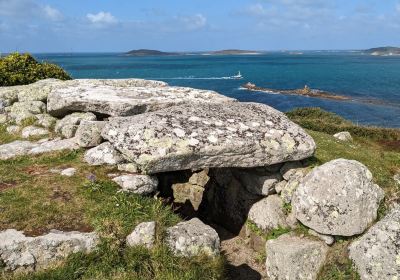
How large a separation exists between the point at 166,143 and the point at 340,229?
20.1 feet

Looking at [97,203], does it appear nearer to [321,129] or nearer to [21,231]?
[21,231]

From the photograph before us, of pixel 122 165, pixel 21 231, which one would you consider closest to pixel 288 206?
pixel 122 165

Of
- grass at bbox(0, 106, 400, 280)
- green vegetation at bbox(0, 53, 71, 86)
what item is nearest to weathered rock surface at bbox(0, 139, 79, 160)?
grass at bbox(0, 106, 400, 280)

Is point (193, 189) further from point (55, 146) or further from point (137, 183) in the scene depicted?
point (137, 183)

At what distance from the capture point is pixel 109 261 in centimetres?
1009

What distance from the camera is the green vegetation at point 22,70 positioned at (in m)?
23.6

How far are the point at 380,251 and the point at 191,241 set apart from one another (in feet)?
17.6

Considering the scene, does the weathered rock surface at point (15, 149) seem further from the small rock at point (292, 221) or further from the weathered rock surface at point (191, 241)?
the small rock at point (292, 221)

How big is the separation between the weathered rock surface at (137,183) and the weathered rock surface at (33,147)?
10.5ft

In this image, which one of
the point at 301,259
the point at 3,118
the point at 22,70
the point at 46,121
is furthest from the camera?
the point at 22,70

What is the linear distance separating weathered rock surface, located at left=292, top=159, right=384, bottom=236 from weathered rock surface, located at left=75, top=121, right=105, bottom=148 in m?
7.46

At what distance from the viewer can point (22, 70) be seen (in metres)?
24.6

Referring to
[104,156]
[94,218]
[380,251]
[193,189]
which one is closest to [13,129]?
[104,156]

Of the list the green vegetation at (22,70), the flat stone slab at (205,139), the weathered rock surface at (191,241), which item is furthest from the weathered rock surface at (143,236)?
the green vegetation at (22,70)
